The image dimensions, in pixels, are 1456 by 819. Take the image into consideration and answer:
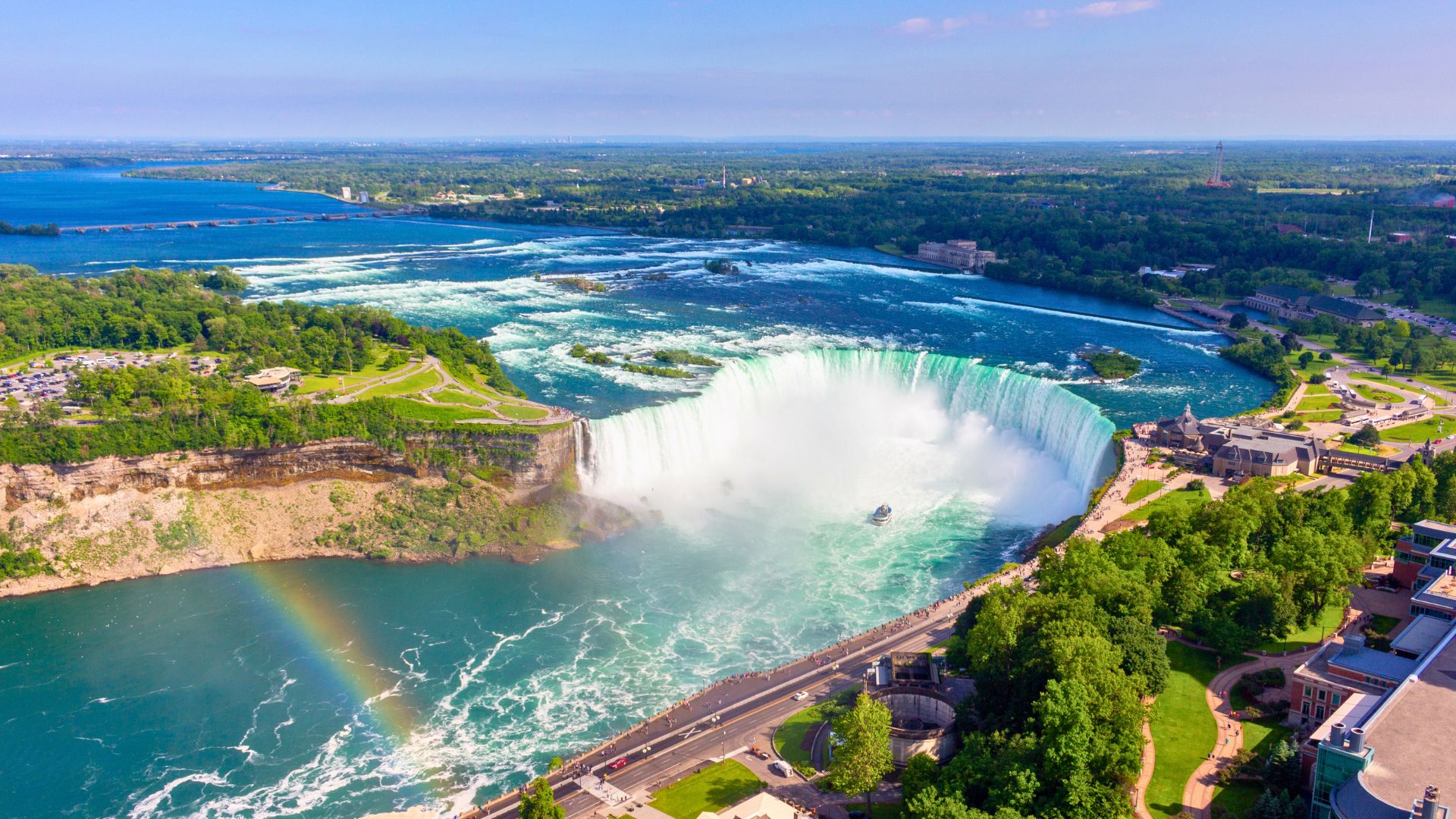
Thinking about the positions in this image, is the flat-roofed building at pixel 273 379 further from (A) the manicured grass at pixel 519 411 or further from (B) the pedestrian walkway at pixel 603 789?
(B) the pedestrian walkway at pixel 603 789

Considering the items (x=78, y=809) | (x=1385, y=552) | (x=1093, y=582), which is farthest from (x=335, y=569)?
(x=1385, y=552)

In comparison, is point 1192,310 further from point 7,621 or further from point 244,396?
point 7,621


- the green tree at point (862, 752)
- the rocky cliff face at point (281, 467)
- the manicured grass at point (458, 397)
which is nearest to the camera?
the green tree at point (862, 752)

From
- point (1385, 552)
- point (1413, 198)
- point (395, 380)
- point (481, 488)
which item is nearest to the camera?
point (1385, 552)

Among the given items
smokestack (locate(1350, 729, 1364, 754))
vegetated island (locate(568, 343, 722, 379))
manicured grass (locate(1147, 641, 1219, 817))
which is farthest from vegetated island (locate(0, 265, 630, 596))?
smokestack (locate(1350, 729, 1364, 754))

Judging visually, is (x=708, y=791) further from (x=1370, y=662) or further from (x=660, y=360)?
(x=660, y=360)

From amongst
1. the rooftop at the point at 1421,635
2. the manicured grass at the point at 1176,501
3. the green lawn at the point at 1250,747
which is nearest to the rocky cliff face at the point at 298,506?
the manicured grass at the point at 1176,501

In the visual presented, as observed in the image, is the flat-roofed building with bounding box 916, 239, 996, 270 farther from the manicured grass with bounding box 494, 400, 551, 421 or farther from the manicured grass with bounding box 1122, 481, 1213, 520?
the manicured grass with bounding box 494, 400, 551, 421
